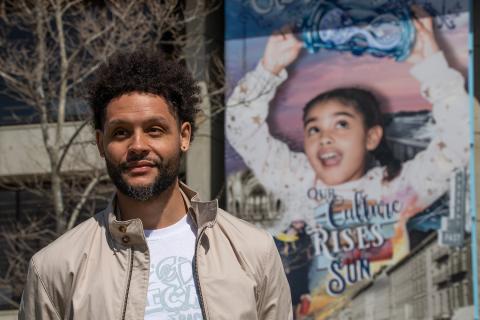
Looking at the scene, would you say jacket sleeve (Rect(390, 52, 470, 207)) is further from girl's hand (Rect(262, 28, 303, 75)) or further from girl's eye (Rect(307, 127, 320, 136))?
girl's hand (Rect(262, 28, 303, 75))

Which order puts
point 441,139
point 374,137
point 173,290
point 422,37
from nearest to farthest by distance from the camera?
1. point 173,290
2. point 441,139
3. point 422,37
4. point 374,137

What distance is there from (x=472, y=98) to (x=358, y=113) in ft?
5.52

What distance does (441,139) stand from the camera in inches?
497

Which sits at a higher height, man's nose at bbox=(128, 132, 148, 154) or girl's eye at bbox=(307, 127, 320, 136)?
girl's eye at bbox=(307, 127, 320, 136)

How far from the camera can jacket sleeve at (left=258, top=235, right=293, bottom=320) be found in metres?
3.16

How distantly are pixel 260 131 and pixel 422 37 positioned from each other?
2.81 m

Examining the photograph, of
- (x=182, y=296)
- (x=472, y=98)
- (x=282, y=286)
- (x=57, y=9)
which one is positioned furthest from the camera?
(x=472, y=98)

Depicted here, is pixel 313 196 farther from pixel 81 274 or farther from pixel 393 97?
pixel 81 274

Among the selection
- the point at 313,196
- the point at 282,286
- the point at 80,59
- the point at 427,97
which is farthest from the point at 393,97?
the point at 282,286

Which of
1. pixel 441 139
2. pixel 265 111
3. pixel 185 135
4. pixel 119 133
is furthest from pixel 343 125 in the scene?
pixel 119 133

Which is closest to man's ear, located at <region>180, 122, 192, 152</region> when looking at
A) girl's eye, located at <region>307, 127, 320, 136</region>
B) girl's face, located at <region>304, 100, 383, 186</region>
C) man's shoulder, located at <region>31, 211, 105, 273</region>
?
man's shoulder, located at <region>31, 211, 105, 273</region>

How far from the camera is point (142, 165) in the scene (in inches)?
121

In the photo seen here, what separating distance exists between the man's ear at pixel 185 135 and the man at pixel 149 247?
23 millimetres

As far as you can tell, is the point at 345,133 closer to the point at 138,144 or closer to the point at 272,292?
the point at 272,292
